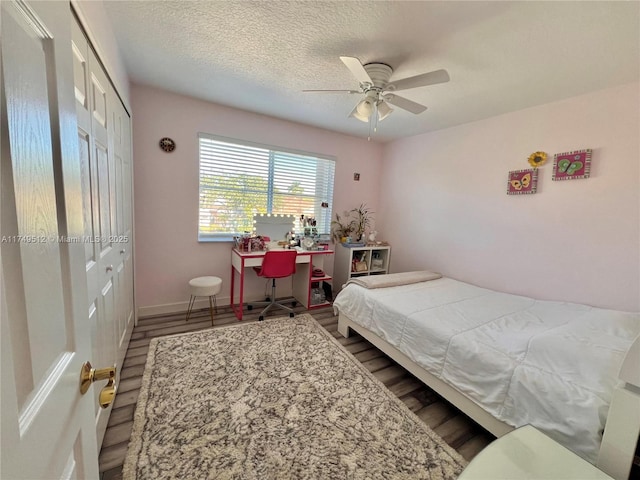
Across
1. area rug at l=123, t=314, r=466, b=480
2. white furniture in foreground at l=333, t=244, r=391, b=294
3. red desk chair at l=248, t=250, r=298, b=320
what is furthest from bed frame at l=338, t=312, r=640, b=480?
white furniture in foreground at l=333, t=244, r=391, b=294

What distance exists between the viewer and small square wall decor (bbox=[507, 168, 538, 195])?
2615 mm

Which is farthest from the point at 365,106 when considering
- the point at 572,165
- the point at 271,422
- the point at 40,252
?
the point at 271,422

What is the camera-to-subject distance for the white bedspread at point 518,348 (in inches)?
49.9

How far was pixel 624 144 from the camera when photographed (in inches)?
83.3

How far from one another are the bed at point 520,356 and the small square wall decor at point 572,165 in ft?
3.84

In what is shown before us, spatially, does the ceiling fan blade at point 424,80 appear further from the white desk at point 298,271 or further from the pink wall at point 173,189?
the white desk at point 298,271

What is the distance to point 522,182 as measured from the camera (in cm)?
269

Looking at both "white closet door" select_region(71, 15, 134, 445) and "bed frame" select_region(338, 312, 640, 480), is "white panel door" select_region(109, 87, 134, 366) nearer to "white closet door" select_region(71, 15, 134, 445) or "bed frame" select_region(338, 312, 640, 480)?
"white closet door" select_region(71, 15, 134, 445)

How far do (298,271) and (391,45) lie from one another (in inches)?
108

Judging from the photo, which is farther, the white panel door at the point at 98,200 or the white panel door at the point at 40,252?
the white panel door at the point at 98,200

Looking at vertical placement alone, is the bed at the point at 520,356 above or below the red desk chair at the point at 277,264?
below

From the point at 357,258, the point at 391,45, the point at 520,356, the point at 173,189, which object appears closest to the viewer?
the point at 520,356

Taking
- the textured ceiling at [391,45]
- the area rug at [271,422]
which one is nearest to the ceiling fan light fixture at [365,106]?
the textured ceiling at [391,45]

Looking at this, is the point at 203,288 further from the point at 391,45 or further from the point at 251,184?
the point at 391,45
